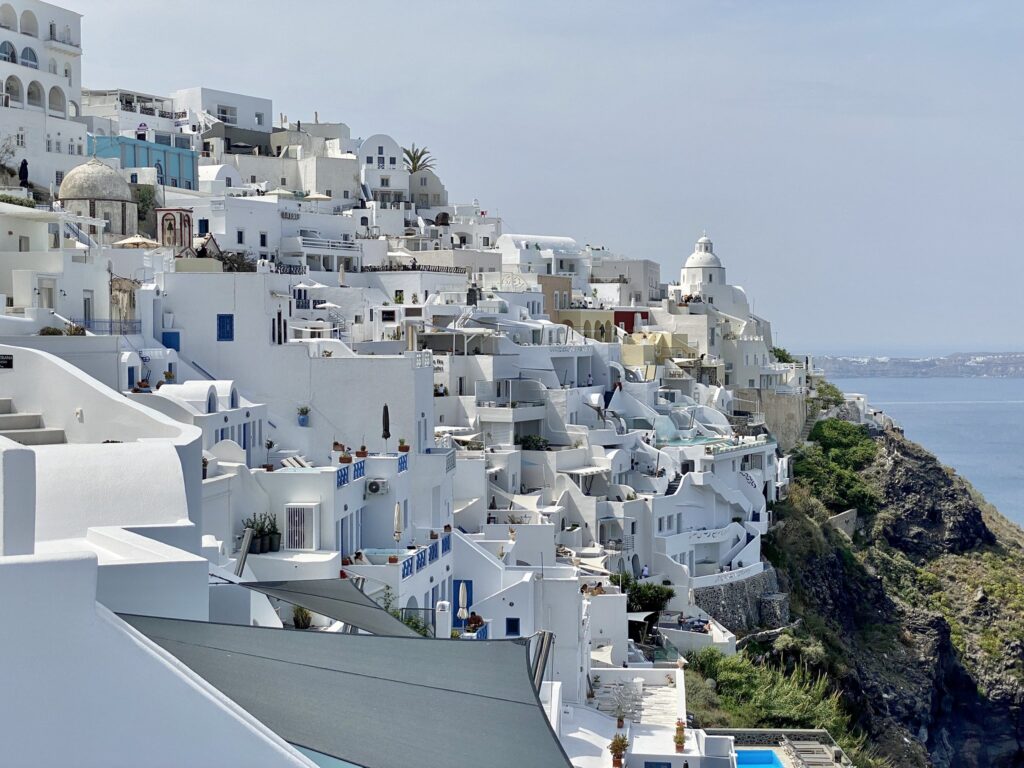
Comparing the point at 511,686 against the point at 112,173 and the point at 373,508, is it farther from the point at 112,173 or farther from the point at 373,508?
the point at 112,173

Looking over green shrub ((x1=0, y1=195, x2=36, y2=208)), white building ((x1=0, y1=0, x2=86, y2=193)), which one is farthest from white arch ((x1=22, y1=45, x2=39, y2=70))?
green shrub ((x1=0, y1=195, x2=36, y2=208))

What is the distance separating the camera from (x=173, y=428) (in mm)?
13133

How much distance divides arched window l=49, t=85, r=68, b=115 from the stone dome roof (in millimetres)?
8172

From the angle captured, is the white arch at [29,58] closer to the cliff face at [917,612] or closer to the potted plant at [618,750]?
the cliff face at [917,612]

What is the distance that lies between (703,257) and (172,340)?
39607mm

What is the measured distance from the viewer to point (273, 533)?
19656 millimetres

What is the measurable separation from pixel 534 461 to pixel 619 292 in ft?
74.5

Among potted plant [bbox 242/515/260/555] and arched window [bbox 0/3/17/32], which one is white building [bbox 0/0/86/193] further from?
potted plant [bbox 242/515/260/555]

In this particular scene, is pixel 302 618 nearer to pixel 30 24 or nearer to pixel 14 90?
pixel 14 90

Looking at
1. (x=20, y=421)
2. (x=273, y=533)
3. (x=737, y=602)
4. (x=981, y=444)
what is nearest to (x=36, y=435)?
(x=20, y=421)

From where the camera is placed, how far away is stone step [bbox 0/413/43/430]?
13461 millimetres

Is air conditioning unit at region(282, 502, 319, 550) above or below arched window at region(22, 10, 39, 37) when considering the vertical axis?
below

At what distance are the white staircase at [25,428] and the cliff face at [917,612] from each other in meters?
28.7

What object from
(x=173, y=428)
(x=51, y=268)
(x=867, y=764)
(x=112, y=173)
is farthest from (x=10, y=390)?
(x=112, y=173)
